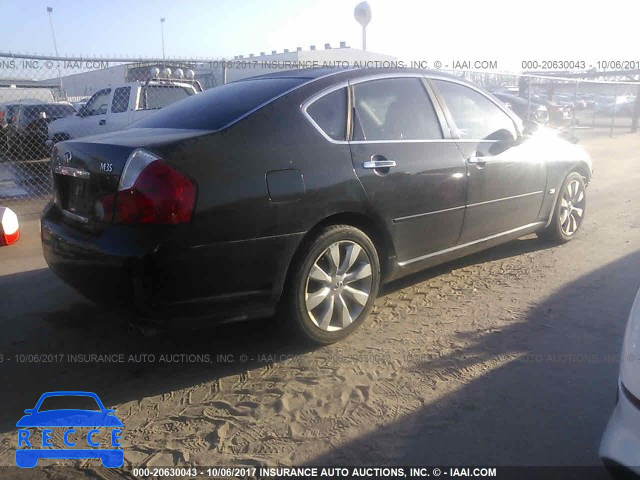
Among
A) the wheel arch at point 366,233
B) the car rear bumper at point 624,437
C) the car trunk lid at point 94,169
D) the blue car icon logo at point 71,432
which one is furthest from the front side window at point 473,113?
the blue car icon logo at point 71,432

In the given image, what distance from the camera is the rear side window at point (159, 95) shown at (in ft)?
33.8

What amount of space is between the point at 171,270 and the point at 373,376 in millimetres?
1285

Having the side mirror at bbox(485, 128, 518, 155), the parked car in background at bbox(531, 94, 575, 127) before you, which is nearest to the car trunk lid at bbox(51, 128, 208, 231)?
the side mirror at bbox(485, 128, 518, 155)

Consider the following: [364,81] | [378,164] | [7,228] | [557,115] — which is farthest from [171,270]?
[557,115]

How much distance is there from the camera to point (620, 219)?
6785mm

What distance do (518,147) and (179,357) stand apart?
323 centimetres

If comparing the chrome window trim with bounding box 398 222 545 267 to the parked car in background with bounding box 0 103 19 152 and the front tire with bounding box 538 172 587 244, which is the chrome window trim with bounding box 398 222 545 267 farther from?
the parked car in background with bounding box 0 103 19 152

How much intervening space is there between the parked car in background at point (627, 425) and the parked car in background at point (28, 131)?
43.9 feet

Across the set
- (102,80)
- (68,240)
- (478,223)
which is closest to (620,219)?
(478,223)

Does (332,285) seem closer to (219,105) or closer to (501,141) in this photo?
(219,105)

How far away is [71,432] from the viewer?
8.91 ft

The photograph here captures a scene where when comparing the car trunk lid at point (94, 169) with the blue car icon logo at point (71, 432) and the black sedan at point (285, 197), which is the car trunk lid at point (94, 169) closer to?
the black sedan at point (285, 197)

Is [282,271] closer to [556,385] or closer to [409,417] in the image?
[409,417]

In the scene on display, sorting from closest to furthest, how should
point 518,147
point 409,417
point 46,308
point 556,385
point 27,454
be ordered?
point 27,454, point 409,417, point 556,385, point 46,308, point 518,147
